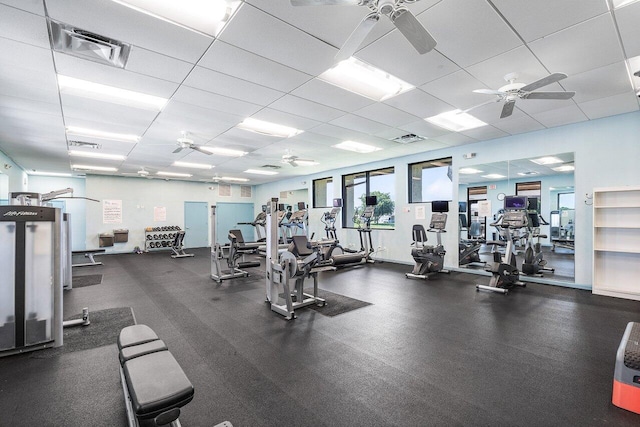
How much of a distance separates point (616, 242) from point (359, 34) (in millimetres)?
5525

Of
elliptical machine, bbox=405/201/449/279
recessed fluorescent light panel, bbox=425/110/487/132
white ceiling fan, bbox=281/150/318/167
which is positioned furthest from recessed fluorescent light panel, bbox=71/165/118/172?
recessed fluorescent light panel, bbox=425/110/487/132

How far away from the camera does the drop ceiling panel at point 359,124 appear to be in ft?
15.3

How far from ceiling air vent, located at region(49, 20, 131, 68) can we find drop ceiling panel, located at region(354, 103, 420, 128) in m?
2.97

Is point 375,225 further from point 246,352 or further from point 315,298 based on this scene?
point 246,352

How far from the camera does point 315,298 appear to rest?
432 centimetres

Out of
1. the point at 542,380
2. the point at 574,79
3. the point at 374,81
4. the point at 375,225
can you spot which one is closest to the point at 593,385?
the point at 542,380

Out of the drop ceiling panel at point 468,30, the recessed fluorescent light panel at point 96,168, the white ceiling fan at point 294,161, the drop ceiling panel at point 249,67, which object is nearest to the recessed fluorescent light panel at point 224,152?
the white ceiling fan at point 294,161

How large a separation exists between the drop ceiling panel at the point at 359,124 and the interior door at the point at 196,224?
9070 millimetres

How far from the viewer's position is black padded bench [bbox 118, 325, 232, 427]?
129 centimetres

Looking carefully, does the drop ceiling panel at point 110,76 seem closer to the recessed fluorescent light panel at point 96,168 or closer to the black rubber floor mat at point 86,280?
the black rubber floor mat at point 86,280

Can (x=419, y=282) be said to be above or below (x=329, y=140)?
below

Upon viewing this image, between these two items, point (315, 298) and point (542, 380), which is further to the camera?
point (315, 298)

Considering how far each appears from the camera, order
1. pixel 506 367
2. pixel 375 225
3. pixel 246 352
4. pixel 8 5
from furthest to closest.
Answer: pixel 375 225, pixel 246 352, pixel 506 367, pixel 8 5

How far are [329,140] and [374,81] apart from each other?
2415 mm
